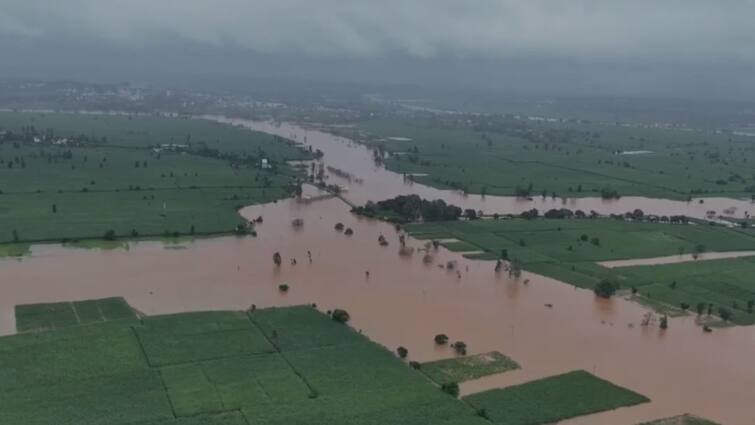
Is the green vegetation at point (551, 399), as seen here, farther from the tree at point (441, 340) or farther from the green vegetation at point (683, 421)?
the tree at point (441, 340)

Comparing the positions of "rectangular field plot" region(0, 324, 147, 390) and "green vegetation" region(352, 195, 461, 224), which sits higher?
"green vegetation" region(352, 195, 461, 224)

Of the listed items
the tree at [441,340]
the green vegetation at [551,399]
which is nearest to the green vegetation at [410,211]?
the tree at [441,340]

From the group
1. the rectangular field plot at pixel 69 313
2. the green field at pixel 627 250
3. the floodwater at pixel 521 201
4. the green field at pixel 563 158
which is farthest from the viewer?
the green field at pixel 563 158

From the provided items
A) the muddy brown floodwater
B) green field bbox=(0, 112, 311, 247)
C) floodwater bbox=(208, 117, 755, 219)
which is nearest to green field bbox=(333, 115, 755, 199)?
floodwater bbox=(208, 117, 755, 219)

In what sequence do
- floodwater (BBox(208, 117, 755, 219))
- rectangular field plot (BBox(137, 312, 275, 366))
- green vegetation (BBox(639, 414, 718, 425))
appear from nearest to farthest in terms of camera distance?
green vegetation (BBox(639, 414, 718, 425)), rectangular field plot (BBox(137, 312, 275, 366)), floodwater (BBox(208, 117, 755, 219))

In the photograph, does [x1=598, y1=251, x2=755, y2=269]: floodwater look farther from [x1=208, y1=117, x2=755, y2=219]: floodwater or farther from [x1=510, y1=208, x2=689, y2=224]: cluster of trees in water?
[x1=208, y1=117, x2=755, y2=219]: floodwater

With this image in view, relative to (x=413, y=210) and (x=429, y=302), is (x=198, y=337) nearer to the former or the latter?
(x=429, y=302)

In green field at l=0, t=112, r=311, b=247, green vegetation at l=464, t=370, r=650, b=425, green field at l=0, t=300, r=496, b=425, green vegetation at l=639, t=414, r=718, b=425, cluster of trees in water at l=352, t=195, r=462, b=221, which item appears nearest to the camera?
green field at l=0, t=300, r=496, b=425

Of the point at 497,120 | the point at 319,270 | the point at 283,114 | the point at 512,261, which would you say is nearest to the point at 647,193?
the point at 512,261
